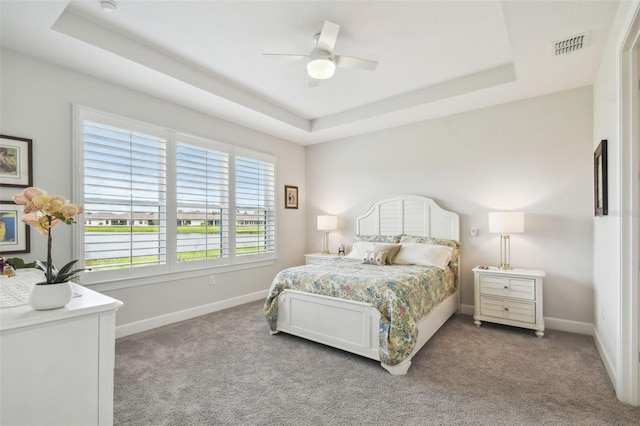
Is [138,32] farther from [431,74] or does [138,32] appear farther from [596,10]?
[596,10]

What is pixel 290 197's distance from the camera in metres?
5.62

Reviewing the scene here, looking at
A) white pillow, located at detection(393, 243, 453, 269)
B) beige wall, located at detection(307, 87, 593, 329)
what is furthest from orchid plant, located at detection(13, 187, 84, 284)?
beige wall, located at detection(307, 87, 593, 329)

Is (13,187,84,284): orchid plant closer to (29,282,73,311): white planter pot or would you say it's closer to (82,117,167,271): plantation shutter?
(29,282,73,311): white planter pot

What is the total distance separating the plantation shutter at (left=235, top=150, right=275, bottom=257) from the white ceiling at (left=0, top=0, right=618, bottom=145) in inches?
35.1

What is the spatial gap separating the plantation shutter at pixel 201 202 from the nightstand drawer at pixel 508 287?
341 centimetres

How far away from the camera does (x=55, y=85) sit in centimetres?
296

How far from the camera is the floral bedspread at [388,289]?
100 inches

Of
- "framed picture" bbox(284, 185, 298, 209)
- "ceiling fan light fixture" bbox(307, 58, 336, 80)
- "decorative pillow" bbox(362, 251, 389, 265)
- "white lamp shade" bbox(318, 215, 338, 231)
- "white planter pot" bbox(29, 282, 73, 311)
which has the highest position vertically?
"ceiling fan light fixture" bbox(307, 58, 336, 80)

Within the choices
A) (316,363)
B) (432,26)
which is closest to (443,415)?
(316,363)

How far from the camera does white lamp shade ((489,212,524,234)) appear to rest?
11.5 feet

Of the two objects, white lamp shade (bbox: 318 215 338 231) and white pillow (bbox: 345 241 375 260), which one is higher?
white lamp shade (bbox: 318 215 338 231)

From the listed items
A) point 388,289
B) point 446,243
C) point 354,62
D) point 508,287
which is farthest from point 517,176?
point 354,62

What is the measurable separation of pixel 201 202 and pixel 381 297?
108 inches

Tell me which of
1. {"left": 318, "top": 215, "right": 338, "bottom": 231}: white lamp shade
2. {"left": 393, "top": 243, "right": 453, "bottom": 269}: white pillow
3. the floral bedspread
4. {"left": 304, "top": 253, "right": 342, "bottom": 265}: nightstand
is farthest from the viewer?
{"left": 318, "top": 215, "right": 338, "bottom": 231}: white lamp shade
